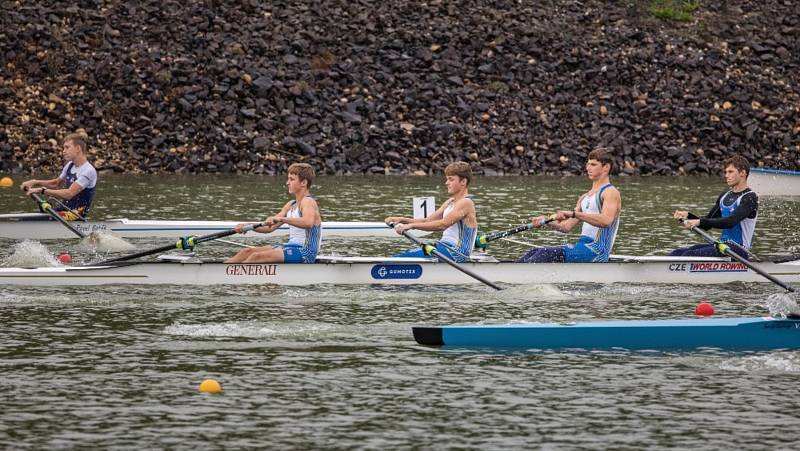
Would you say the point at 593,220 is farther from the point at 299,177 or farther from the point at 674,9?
the point at 674,9

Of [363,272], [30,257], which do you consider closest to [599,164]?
[363,272]

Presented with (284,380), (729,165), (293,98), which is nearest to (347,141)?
(293,98)

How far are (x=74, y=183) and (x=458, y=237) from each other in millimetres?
8300

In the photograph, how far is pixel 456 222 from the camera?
1811 centimetres

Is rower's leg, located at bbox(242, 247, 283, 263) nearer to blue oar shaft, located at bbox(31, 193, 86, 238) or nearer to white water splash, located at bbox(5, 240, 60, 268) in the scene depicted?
white water splash, located at bbox(5, 240, 60, 268)

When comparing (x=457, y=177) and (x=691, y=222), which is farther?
(x=691, y=222)

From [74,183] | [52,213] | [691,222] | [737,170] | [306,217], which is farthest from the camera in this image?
[74,183]

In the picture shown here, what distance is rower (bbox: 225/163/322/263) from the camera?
17.9 metres

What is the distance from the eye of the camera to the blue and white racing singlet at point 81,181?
2364 cm

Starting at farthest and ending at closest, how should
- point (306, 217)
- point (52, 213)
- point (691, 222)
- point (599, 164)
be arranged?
1. point (52, 213)
2. point (691, 222)
3. point (599, 164)
4. point (306, 217)

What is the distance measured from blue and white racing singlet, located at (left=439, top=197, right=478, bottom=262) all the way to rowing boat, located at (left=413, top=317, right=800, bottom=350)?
3.96 meters

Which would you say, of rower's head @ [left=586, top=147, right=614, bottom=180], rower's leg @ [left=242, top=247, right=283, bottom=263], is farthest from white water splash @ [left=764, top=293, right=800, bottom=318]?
rower's leg @ [left=242, top=247, right=283, bottom=263]

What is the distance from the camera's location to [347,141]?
41.7 m

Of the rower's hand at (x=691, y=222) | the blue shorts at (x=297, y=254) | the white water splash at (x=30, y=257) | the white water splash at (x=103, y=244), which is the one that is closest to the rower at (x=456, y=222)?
the blue shorts at (x=297, y=254)
